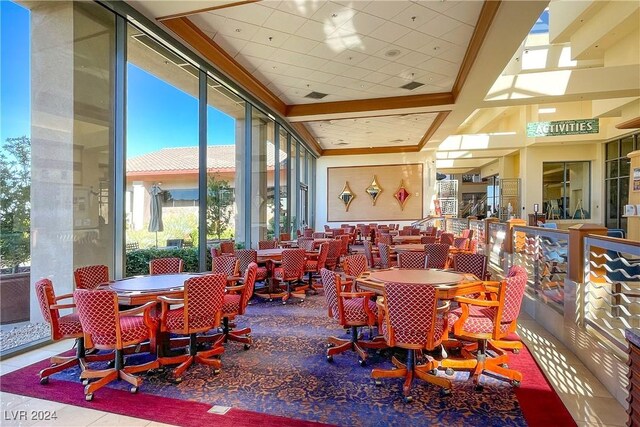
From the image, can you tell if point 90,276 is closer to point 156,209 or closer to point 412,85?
point 156,209

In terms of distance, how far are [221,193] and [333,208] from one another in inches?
388

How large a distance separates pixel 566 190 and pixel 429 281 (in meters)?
16.6

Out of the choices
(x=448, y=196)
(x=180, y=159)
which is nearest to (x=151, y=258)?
(x=180, y=159)

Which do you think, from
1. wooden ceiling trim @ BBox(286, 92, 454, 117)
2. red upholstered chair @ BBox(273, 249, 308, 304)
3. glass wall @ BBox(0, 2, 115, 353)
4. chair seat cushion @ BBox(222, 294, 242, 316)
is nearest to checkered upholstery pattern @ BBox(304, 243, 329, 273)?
red upholstered chair @ BBox(273, 249, 308, 304)

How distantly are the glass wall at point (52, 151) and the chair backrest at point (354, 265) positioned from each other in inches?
120

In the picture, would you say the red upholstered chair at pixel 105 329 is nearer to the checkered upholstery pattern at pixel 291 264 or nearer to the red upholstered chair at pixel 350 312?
the red upholstered chair at pixel 350 312

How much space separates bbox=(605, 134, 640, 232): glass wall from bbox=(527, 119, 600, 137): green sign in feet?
8.45

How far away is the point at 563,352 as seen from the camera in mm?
3627

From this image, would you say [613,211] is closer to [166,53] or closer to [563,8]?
[563,8]

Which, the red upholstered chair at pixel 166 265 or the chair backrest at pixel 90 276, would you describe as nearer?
the chair backrest at pixel 90 276

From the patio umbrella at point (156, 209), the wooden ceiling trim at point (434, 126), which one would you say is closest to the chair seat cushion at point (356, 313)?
the patio umbrella at point (156, 209)

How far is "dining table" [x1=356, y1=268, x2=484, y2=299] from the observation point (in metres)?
3.12

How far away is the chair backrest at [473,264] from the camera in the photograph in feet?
15.0

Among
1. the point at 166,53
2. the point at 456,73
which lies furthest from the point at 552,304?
the point at 166,53
